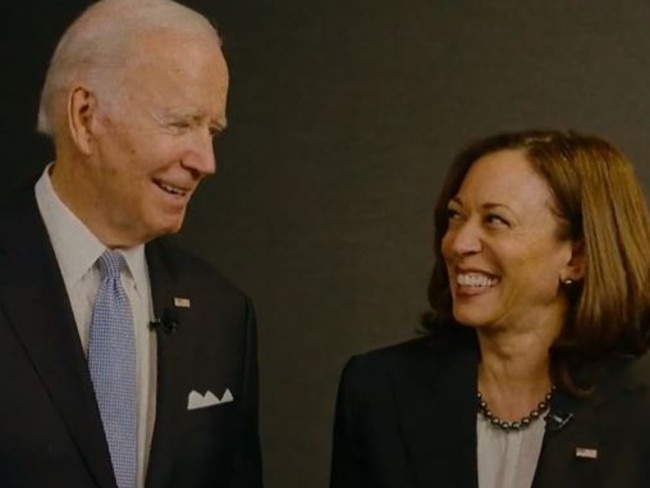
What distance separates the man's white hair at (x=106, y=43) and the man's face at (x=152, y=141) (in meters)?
0.02

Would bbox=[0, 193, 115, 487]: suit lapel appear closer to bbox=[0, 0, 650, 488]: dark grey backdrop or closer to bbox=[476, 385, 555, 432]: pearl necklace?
bbox=[476, 385, 555, 432]: pearl necklace

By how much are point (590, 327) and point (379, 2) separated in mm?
1178

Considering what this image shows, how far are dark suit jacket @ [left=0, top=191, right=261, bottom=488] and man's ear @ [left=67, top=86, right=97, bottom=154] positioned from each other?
12cm

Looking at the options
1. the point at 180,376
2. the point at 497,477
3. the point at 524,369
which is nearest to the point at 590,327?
the point at 524,369

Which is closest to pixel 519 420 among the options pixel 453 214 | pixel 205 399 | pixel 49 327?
pixel 453 214

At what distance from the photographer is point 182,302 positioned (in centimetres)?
192

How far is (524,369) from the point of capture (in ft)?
6.66

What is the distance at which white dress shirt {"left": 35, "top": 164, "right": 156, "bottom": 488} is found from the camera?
1.78m

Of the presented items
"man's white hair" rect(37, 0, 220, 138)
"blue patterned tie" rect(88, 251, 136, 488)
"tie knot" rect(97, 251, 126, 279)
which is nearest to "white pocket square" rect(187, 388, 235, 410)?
"blue patterned tie" rect(88, 251, 136, 488)

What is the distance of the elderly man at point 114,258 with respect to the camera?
1691 millimetres

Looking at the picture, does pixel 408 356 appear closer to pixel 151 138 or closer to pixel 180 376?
pixel 180 376

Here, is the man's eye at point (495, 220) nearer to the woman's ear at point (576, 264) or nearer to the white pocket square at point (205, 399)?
the woman's ear at point (576, 264)

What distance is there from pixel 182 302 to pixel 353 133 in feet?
3.56

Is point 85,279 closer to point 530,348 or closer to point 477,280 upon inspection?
point 477,280
